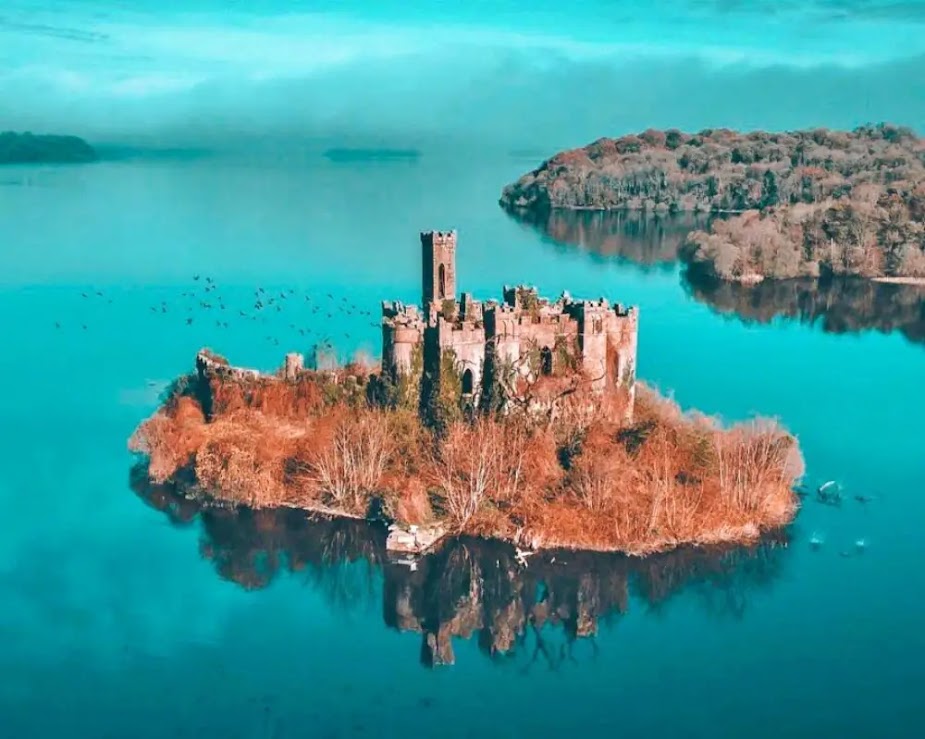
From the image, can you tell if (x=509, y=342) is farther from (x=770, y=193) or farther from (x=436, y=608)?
(x=770, y=193)


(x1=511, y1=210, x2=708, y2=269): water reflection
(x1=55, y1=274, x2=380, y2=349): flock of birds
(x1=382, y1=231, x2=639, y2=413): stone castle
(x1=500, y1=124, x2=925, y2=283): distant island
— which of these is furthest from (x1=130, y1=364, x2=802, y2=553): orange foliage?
(x1=511, y1=210, x2=708, y2=269): water reflection

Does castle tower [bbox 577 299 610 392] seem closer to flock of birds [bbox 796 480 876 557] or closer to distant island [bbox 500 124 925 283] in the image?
flock of birds [bbox 796 480 876 557]

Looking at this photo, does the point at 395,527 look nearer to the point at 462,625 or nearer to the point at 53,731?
the point at 462,625

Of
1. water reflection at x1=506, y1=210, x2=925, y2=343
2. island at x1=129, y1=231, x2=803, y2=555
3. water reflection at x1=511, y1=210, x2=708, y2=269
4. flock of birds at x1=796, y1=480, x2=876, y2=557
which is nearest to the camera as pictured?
island at x1=129, y1=231, x2=803, y2=555

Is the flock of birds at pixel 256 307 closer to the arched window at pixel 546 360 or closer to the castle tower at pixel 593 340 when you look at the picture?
the arched window at pixel 546 360

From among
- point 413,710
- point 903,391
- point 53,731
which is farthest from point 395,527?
point 903,391

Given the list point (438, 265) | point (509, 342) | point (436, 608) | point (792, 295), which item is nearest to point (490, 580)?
point (436, 608)
